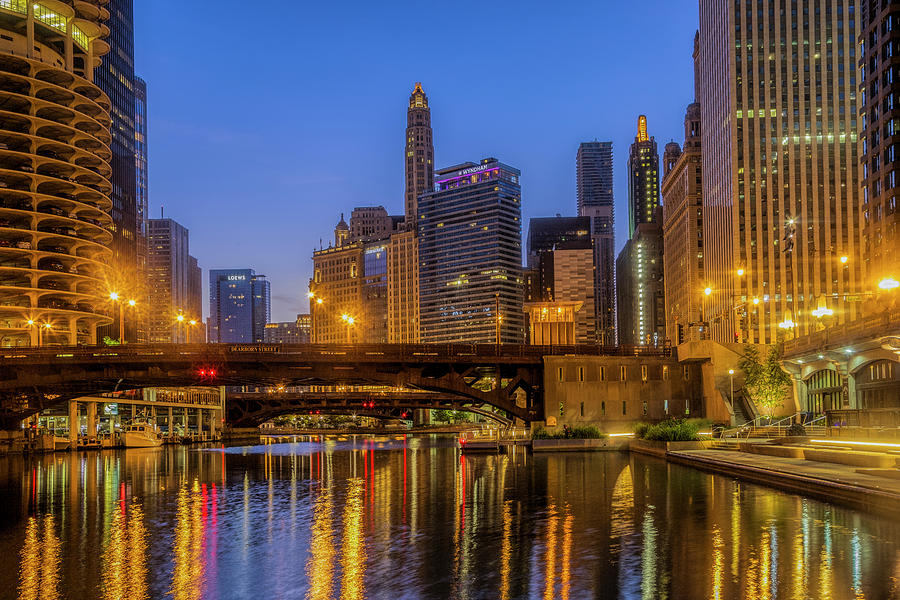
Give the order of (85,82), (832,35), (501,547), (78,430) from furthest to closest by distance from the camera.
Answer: (832,35)
(85,82)
(78,430)
(501,547)

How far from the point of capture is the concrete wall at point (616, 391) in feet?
293

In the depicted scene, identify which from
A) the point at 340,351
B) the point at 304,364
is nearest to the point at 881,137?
the point at 340,351

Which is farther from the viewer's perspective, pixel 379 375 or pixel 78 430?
pixel 78 430

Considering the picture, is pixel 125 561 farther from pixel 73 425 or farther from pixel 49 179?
pixel 49 179

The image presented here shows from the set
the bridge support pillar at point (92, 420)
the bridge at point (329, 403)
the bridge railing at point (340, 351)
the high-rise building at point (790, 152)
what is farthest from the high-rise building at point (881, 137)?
the bridge support pillar at point (92, 420)

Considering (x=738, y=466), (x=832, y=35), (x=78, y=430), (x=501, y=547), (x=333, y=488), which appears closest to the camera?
(x=501, y=547)

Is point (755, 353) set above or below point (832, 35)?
below

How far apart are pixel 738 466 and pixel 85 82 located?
11648 centimetres

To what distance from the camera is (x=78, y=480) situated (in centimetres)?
6544

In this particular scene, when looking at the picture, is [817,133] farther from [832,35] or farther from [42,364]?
[42,364]

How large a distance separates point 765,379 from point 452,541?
2206 inches

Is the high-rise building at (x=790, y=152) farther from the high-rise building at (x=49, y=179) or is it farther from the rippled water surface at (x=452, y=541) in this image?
the rippled water surface at (x=452, y=541)

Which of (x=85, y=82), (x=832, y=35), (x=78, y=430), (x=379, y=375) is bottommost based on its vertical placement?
(x=78, y=430)

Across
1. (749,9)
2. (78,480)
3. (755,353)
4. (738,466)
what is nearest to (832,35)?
(749,9)
